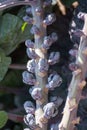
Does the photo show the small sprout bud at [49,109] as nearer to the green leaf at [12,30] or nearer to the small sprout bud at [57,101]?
the small sprout bud at [57,101]

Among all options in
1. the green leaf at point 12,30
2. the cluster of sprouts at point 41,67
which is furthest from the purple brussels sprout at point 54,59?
the green leaf at point 12,30

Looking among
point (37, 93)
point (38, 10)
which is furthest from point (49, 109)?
point (38, 10)

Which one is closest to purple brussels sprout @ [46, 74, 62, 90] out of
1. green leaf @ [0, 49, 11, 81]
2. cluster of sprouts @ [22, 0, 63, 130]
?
cluster of sprouts @ [22, 0, 63, 130]

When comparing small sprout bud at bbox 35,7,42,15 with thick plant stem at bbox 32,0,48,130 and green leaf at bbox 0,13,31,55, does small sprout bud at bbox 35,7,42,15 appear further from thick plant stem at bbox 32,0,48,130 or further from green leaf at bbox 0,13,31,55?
green leaf at bbox 0,13,31,55

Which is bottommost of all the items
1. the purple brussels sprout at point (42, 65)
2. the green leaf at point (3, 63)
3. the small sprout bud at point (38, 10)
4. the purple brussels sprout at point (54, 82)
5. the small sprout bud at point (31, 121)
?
the small sprout bud at point (31, 121)

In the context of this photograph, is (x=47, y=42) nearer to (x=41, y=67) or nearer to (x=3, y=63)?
(x=41, y=67)

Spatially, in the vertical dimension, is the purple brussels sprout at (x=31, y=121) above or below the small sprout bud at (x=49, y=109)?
below

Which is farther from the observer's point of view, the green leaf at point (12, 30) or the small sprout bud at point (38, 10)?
the green leaf at point (12, 30)
